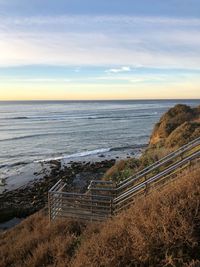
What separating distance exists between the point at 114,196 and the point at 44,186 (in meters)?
17.2

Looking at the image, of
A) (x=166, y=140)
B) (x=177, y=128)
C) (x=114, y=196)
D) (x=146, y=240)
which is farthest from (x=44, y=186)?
(x=146, y=240)

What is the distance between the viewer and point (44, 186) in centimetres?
2744

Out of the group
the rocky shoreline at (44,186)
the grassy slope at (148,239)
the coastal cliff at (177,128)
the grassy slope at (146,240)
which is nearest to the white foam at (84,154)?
the rocky shoreline at (44,186)

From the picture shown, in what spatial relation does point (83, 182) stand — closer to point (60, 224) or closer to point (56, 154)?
point (56, 154)

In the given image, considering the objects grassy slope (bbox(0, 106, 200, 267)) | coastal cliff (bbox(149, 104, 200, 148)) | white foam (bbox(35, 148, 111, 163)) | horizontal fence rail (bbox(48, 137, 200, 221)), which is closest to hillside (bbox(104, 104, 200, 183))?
coastal cliff (bbox(149, 104, 200, 148))

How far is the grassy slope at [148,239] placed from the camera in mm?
6012

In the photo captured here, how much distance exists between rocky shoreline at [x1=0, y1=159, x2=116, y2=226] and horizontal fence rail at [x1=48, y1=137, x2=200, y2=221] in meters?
9.61

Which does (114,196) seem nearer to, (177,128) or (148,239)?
(148,239)

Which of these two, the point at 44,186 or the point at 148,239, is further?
the point at 44,186

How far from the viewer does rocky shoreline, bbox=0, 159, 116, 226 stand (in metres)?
21.6

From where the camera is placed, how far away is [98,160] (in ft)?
121

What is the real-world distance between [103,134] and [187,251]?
2103 inches

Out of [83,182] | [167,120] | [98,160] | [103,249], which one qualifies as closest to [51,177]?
[83,182]

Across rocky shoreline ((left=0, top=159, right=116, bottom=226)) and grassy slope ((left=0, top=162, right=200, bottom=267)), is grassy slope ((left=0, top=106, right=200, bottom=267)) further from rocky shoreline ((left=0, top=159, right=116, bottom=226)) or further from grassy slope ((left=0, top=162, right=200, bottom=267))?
rocky shoreline ((left=0, top=159, right=116, bottom=226))
